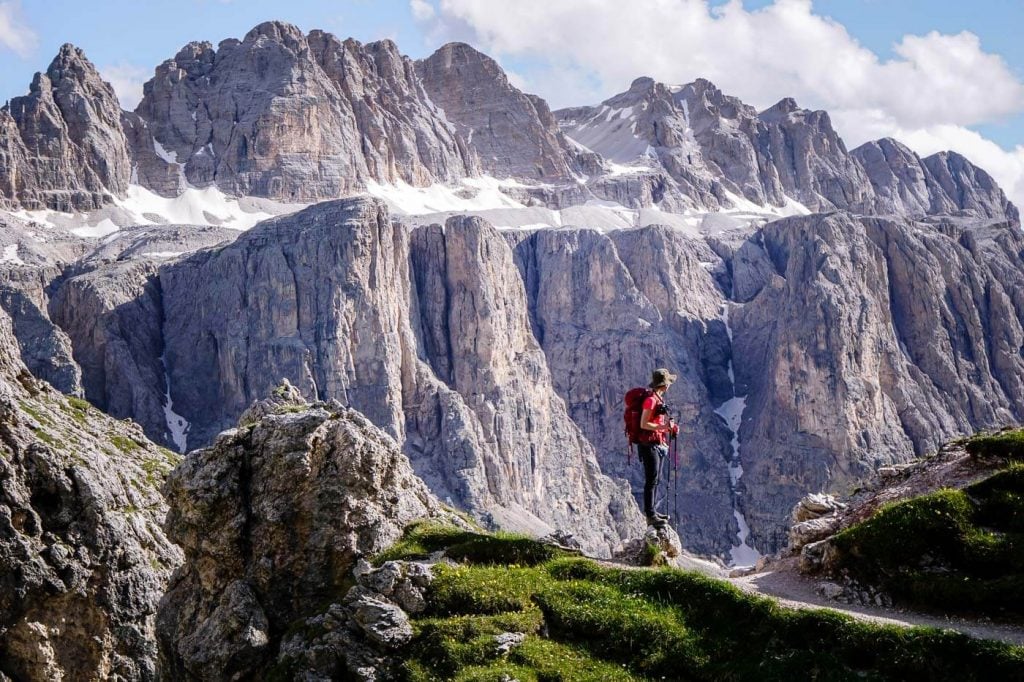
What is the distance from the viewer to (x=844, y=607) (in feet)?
61.7

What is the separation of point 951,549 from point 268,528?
47.5 feet

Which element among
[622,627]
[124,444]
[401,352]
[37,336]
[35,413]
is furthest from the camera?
[401,352]

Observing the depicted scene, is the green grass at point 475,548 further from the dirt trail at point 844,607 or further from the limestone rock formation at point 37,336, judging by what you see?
the limestone rock formation at point 37,336

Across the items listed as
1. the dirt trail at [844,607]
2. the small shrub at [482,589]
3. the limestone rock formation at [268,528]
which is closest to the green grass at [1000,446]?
the dirt trail at [844,607]

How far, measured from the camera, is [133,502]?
4597cm

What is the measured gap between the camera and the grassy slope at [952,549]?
17781 mm

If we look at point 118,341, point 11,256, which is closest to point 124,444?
point 118,341

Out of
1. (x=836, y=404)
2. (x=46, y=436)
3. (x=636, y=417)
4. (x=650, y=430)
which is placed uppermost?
(x=836, y=404)

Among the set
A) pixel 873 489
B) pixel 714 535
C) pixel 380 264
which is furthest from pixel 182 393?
pixel 873 489

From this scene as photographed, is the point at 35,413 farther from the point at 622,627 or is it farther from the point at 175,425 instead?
the point at 175,425

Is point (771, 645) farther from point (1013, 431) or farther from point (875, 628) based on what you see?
point (1013, 431)

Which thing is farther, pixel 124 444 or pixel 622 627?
pixel 124 444

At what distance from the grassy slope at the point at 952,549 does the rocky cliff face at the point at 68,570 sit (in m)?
27.0

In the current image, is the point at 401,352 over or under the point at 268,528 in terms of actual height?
over
